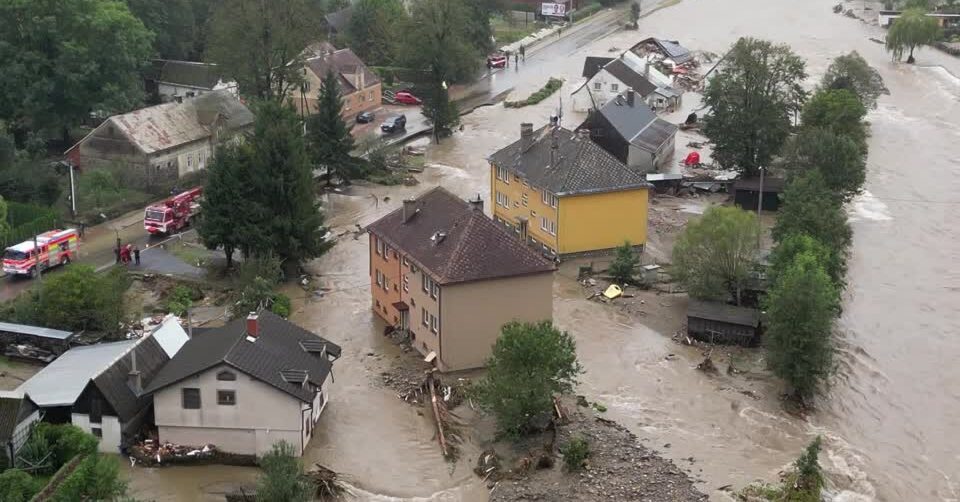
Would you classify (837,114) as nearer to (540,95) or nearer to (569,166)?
(569,166)

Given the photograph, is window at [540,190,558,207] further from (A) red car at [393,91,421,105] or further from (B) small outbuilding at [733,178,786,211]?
(A) red car at [393,91,421,105]

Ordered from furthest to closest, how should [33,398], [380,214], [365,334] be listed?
[380,214]
[365,334]
[33,398]

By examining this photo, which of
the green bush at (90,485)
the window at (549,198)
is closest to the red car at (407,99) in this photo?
the window at (549,198)

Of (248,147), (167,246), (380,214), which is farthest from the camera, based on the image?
(380,214)

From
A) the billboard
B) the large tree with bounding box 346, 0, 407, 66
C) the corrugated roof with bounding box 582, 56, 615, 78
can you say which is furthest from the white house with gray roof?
the billboard

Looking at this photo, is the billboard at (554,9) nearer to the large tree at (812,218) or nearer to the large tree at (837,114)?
the large tree at (837,114)

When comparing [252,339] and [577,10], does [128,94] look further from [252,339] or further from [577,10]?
[577,10]

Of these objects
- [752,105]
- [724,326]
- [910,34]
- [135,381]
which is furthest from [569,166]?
[910,34]

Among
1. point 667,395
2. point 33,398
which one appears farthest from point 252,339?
point 667,395
